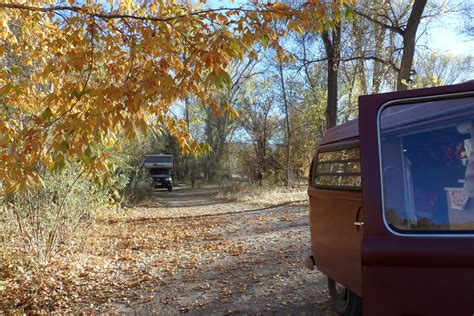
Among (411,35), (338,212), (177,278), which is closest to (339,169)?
(338,212)

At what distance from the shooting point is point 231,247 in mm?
9758

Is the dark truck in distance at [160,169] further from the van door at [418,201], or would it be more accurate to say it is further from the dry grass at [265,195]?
the van door at [418,201]

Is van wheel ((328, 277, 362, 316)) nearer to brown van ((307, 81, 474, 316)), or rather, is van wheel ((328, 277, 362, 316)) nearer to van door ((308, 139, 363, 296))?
van door ((308, 139, 363, 296))

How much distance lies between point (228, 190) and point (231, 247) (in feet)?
63.8

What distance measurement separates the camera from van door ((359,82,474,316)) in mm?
2096

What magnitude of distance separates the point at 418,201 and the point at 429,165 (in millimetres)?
216

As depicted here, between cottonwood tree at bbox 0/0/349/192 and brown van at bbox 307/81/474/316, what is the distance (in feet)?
6.03

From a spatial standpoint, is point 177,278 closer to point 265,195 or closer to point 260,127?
point 265,195

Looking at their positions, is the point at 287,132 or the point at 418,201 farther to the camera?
the point at 287,132

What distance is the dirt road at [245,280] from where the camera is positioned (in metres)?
5.45

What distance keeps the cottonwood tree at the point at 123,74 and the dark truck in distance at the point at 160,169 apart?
3046 centimetres

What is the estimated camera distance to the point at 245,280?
6.74 meters

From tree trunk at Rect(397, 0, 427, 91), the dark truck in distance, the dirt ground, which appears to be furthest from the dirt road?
the dark truck in distance

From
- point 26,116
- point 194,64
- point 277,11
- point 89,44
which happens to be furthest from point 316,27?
point 26,116
